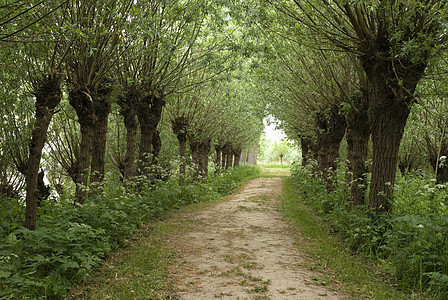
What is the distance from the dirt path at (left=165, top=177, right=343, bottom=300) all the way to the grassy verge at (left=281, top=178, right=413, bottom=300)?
32cm

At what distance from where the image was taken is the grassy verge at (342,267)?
5.09 metres

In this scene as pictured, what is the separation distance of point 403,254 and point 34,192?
6.50 metres

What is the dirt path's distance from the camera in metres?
4.98

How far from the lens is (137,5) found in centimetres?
894

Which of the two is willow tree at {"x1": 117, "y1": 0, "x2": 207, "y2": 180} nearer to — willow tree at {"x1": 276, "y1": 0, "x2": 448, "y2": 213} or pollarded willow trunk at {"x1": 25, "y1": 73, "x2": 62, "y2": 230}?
pollarded willow trunk at {"x1": 25, "y1": 73, "x2": 62, "y2": 230}

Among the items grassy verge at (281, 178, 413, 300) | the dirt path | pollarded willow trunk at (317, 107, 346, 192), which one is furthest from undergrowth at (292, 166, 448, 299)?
pollarded willow trunk at (317, 107, 346, 192)

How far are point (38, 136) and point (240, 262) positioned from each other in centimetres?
452

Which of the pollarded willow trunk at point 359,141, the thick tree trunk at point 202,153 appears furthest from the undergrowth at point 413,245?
the thick tree trunk at point 202,153

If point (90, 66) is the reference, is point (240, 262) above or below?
below

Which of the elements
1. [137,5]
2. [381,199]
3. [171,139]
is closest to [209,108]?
[171,139]

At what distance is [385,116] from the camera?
7.34m

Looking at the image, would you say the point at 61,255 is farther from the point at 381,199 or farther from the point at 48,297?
the point at 381,199

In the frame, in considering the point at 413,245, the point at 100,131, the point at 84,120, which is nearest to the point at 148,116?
the point at 100,131

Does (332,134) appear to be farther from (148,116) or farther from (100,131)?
(100,131)
